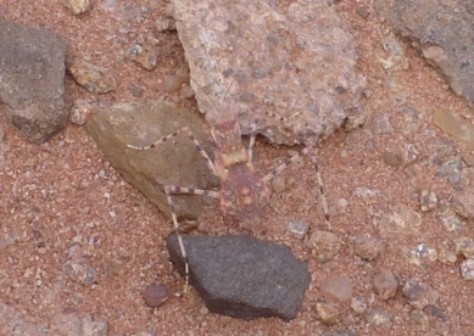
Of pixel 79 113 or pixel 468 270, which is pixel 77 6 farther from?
pixel 468 270

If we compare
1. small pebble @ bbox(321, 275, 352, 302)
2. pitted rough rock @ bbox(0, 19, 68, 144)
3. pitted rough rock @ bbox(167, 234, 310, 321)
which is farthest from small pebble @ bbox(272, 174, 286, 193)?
pitted rough rock @ bbox(0, 19, 68, 144)

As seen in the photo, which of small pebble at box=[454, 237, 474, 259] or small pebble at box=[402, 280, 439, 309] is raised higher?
small pebble at box=[454, 237, 474, 259]

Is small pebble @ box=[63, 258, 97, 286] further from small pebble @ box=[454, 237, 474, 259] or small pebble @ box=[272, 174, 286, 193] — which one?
small pebble @ box=[454, 237, 474, 259]

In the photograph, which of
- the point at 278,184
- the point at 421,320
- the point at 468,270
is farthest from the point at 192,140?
the point at 468,270

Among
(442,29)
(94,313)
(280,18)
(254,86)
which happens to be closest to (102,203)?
(94,313)

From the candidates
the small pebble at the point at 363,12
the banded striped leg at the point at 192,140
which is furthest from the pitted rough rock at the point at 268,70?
the small pebble at the point at 363,12

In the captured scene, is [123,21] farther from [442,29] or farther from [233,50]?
[442,29]
